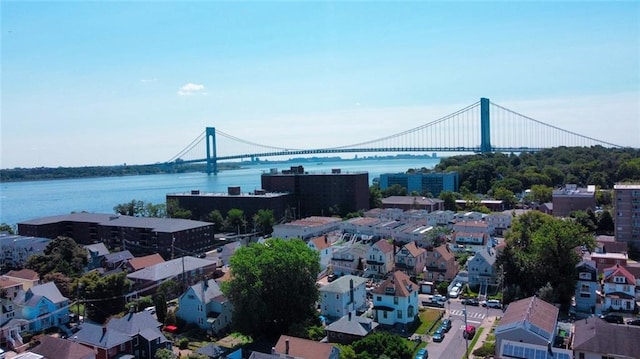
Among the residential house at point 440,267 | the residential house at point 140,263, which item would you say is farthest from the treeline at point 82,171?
the residential house at point 440,267

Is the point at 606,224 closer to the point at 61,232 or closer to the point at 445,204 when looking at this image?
the point at 445,204

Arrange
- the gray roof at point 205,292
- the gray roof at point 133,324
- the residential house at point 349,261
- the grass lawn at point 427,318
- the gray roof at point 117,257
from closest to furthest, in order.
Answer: the gray roof at point 133,324 → the grass lawn at point 427,318 → the gray roof at point 205,292 → the residential house at point 349,261 → the gray roof at point 117,257

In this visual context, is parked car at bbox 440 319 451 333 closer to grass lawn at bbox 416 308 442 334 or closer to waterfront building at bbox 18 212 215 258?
grass lawn at bbox 416 308 442 334

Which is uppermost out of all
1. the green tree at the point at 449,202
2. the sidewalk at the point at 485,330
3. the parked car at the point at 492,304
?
the green tree at the point at 449,202

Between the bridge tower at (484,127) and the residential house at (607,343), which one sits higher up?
the bridge tower at (484,127)

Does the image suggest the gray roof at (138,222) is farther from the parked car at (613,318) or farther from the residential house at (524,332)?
the parked car at (613,318)

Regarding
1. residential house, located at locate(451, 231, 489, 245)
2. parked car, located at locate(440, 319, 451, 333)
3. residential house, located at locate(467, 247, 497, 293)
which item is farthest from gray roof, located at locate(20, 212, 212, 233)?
parked car, located at locate(440, 319, 451, 333)
